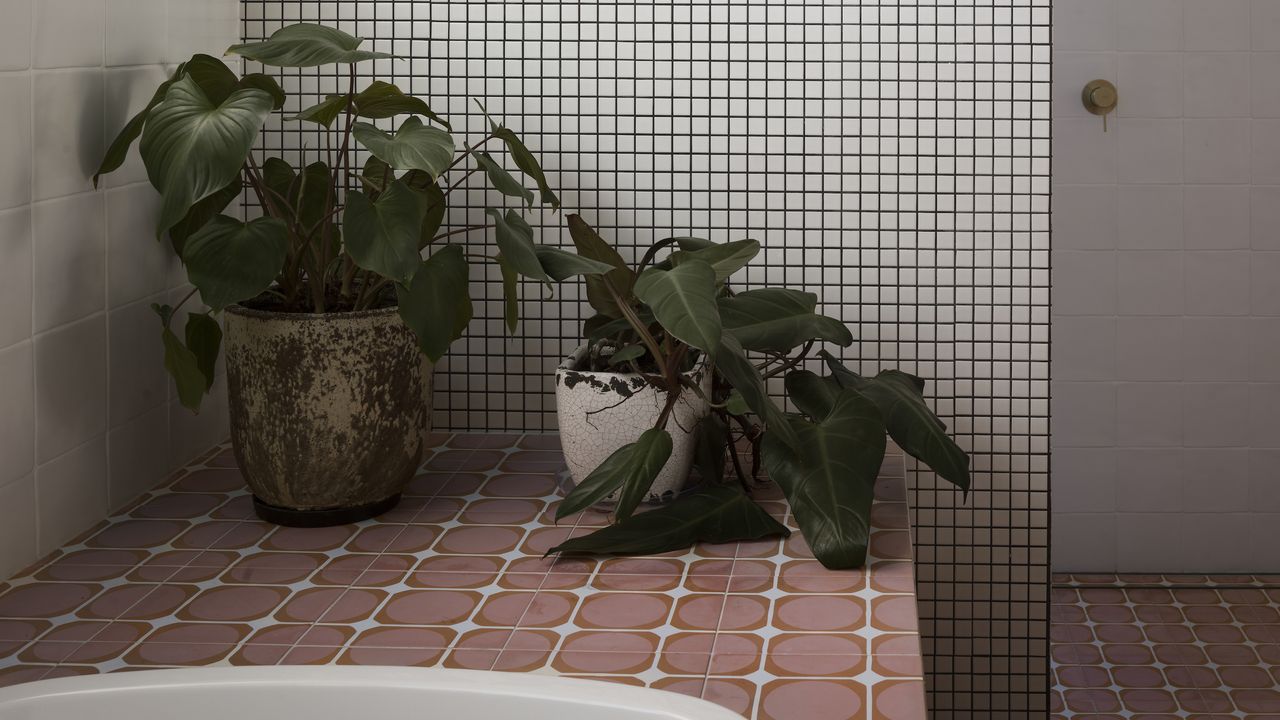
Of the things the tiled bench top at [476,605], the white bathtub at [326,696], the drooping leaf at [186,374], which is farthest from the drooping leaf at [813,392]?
the drooping leaf at [186,374]

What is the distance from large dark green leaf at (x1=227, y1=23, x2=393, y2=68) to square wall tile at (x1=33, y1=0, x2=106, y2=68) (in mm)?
161

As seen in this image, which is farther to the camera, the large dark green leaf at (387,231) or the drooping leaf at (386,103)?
the drooping leaf at (386,103)

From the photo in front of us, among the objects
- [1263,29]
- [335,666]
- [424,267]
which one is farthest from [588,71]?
[1263,29]

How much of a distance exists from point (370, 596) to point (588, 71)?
681mm

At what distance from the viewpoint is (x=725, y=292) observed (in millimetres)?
1266

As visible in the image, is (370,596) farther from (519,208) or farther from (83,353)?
(519,208)

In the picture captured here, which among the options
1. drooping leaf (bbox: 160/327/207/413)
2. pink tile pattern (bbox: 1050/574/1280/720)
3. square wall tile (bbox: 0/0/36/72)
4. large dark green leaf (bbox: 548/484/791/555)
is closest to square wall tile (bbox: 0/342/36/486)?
drooping leaf (bbox: 160/327/207/413)

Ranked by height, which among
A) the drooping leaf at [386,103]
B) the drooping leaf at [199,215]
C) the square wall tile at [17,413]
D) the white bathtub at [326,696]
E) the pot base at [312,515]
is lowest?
the white bathtub at [326,696]

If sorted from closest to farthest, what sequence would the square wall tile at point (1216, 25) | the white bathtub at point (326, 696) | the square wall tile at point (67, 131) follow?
the white bathtub at point (326, 696) < the square wall tile at point (67, 131) < the square wall tile at point (1216, 25)

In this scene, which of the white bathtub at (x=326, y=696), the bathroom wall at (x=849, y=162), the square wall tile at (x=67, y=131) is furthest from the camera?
the bathroom wall at (x=849, y=162)

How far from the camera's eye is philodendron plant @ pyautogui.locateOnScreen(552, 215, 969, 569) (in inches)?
40.4

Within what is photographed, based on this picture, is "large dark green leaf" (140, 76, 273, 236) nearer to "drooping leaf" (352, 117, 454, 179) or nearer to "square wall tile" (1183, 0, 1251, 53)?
"drooping leaf" (352, 117, 454, 179)

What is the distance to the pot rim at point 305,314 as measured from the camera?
1093 millimetres

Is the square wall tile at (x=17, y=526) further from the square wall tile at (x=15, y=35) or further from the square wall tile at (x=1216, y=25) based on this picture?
the square wall tile at (x=1216, y=25)
